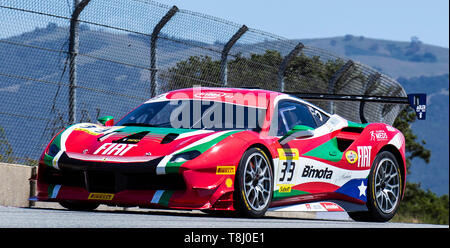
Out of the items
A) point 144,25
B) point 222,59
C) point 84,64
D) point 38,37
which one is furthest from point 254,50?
point 38,37

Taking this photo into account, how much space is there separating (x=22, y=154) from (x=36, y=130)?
309 mm

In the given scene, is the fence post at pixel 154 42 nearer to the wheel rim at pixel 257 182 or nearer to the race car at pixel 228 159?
the race car at pixel 228 159

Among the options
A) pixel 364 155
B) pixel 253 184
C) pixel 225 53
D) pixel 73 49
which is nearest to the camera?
pixel 253 184

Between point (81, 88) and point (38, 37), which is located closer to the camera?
point (38, 37)

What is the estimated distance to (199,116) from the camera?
8.38 m

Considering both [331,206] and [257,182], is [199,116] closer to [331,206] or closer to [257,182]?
[257,182]

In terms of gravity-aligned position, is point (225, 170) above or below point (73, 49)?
below

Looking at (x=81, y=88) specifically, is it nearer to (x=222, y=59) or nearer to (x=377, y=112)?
(x=222, y=59)

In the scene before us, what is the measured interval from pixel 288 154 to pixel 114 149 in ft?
5.68

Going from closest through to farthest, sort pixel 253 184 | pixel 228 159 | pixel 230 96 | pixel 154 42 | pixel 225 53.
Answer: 1. pixel 228 159
2. pixel 253 184
3. pixel 230 96
4. pixel 154 42
5. pixel 225 53

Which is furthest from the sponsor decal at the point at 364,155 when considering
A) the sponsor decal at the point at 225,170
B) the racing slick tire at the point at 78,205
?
the racing slick tire at the point at 78,205

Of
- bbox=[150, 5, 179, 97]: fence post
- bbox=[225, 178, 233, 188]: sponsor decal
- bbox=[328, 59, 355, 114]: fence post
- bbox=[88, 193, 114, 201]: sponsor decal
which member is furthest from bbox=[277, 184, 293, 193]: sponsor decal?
bbox=[328, 59, 355, 114]: fence post

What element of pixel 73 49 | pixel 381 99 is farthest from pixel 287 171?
pixel 73 49

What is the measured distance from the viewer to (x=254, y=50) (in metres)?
12.5
